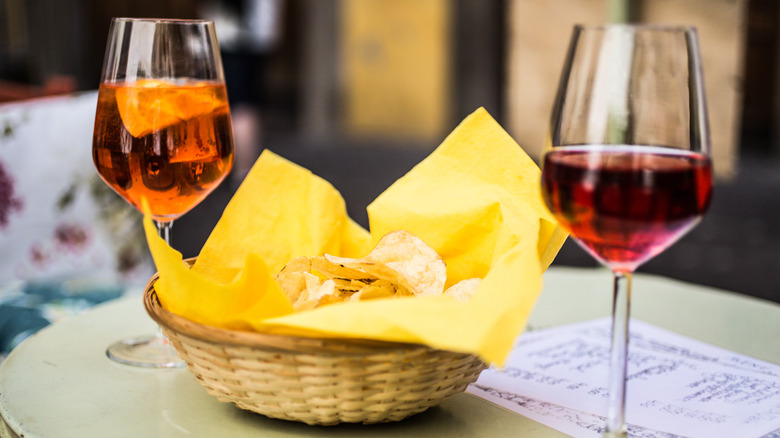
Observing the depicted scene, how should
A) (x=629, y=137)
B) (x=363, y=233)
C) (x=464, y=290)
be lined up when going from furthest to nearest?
(x=363, y=233)
(x=464, y=290)
(x=629, y=137)

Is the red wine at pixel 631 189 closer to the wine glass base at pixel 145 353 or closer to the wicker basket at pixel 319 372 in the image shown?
the wicker basket at pixel 319 372

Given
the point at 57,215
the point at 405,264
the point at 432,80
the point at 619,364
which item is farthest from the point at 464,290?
the point at 432,80

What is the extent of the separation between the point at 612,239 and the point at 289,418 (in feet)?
0.99

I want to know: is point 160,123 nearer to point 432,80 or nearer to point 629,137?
point 629,137

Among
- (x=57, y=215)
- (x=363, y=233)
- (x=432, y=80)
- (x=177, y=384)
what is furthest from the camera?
(x=432, y=80)

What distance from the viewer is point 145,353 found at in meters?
0.91

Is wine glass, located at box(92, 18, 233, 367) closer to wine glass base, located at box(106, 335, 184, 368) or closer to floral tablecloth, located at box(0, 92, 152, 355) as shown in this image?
wine glass base, located at box(106, 335, 184, 368)

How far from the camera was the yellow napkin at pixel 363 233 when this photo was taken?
0.62 metres

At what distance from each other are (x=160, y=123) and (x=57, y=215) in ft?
3.56

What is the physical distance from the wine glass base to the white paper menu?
0.33 metres

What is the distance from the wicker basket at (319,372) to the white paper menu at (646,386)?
0.12m

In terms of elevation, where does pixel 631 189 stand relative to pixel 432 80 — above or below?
above

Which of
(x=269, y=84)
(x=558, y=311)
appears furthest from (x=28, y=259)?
(x=269, y=84)

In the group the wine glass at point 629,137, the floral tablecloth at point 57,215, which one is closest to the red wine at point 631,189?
the wine glass at point 629,137
